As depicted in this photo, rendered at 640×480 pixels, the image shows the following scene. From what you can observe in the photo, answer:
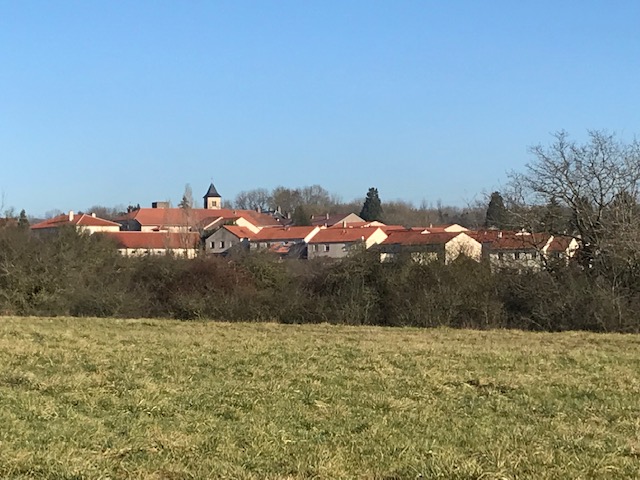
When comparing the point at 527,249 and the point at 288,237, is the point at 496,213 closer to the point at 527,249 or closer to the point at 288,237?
the point at 527,249

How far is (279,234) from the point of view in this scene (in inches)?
3644

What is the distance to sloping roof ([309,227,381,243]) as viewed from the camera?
80981mm

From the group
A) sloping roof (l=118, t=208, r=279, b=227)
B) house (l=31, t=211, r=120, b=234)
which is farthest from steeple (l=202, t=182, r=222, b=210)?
house (l=31, t=211, r=120, b=234)

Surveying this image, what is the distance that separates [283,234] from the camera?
302ft

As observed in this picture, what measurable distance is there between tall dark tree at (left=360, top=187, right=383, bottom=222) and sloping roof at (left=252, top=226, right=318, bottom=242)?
3061 centimetres

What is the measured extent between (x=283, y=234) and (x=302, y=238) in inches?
158

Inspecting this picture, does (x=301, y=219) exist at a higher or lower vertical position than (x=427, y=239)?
higher

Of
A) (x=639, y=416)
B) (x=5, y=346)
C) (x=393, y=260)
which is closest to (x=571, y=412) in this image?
(x=639, y=416)

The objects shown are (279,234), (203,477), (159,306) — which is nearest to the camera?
(203,477)

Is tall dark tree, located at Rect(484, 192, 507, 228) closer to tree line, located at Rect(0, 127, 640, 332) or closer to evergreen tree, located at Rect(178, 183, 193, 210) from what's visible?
tree line, located at Rect(0, 127, 640, 332)

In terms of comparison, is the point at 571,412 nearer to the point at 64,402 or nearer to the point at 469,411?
the point at 469,411

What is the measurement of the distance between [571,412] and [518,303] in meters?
23.4

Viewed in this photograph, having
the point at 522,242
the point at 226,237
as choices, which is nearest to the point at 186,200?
the point at 226,237

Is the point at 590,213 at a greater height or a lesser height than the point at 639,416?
greater
